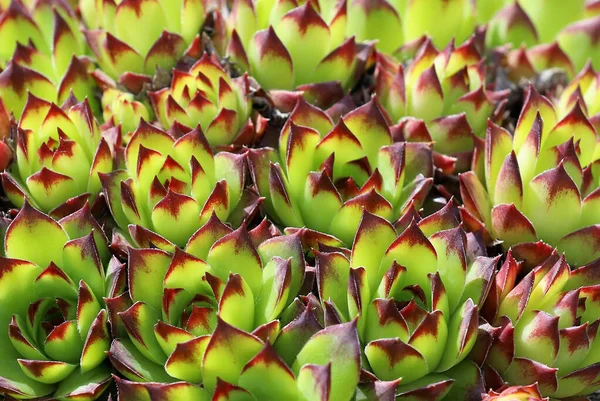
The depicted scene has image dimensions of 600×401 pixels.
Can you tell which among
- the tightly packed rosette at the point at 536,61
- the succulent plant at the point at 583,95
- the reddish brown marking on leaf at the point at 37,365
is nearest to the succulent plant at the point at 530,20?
the tightly packed rosette at the point at 536,61

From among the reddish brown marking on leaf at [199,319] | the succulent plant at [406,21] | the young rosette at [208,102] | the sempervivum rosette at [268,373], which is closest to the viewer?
the sempervivum rosette at [268,373]

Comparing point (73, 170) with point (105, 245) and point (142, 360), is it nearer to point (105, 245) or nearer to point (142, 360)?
point (105, 245)

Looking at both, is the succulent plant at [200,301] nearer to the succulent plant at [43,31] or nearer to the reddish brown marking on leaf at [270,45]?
the reddish brown marking on leaf at [270,45]

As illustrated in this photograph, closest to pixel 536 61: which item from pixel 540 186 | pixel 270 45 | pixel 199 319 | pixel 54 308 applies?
pixel 540 186

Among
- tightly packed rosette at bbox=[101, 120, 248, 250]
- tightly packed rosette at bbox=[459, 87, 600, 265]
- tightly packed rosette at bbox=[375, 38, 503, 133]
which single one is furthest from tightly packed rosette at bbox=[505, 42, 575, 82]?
tightly packed rosette at bbox=[101, 120, 248, 250]

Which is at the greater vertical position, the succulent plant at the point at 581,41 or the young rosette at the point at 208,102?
the young rosette at the point at 208,102

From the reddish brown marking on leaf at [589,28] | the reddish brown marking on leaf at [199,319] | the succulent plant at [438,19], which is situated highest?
the succulent plant at [438,19]

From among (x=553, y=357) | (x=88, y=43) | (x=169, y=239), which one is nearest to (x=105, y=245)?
(x=169, y=239)
